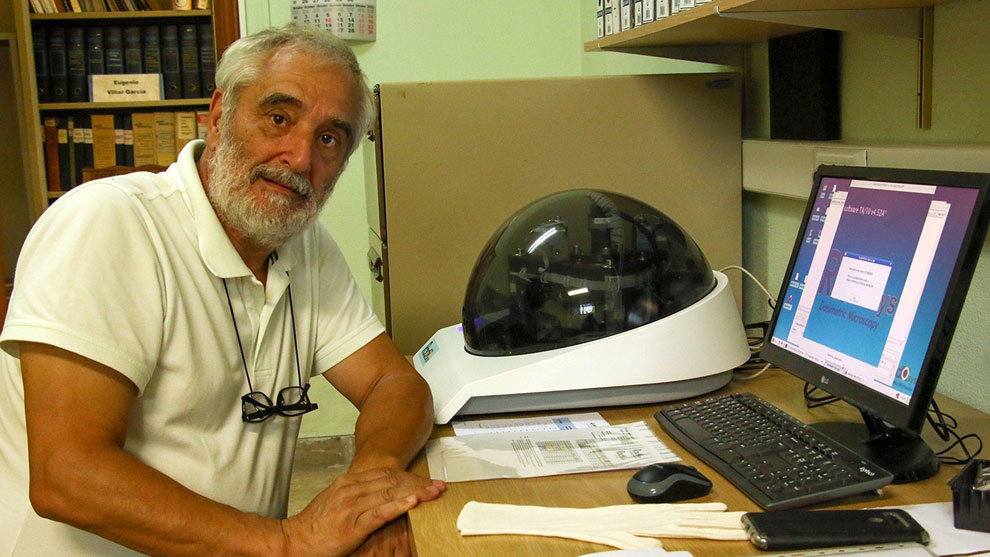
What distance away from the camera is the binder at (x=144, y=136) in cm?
382

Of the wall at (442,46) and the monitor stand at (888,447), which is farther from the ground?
the wall at (442,46)

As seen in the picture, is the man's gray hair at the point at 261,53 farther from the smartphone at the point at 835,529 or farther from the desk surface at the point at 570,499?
the smartphone at the point at 835,529

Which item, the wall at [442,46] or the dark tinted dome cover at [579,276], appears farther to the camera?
the wall at [442,46]

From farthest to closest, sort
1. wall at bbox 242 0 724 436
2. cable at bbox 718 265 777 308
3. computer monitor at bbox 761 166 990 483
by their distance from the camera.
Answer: wall at bbox 242 0 724 436 < cable at bbox 718 265 777 308 < computer monitor at bbox 761 166 990 483

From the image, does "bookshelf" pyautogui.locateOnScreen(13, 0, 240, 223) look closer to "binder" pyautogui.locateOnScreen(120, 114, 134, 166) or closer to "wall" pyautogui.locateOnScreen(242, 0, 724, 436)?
"binder" pyautogui.locateOnScreen(120, 114, 134, 166)

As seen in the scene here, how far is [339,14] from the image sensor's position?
312 centimetres

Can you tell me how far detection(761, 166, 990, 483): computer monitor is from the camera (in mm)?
960

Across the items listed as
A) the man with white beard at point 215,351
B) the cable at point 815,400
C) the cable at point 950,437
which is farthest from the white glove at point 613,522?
the cable at point 815,400

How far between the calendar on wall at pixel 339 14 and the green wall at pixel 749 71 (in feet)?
0.23

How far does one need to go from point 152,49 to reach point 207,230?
282 centimetres

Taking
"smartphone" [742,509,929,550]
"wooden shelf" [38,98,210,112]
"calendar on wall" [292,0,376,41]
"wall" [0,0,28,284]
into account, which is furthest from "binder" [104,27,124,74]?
"smartphone" [742,509,929,550]

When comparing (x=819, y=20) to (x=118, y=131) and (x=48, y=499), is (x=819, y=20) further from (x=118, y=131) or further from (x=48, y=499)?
(x=118, y=131)

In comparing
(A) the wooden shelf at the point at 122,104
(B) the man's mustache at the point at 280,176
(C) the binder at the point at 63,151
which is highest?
(A) the wooden shelf at the point at 122,104

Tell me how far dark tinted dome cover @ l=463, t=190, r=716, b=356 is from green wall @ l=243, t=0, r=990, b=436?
39 centimetres
